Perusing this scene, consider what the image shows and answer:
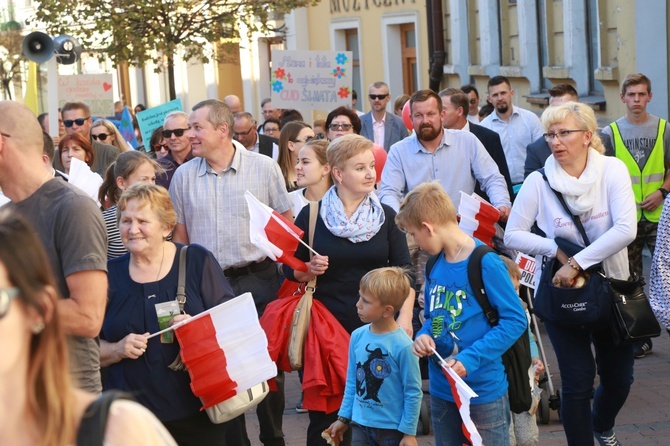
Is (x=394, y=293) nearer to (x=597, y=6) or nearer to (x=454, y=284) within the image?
(x=454, y=284)

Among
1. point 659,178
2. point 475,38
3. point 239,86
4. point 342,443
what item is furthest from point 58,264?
point 239,86

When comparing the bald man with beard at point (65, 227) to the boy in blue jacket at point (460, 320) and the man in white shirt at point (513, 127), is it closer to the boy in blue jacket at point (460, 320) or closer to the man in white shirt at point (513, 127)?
the boy in blue jacket at point (460, 320)

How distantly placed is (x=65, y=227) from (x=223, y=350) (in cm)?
118

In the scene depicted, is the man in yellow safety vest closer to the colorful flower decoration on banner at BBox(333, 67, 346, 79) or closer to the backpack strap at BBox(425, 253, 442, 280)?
the backpack strap at BBox(425, 253, 442, 280)

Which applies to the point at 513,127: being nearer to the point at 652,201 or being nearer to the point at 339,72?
the point at 652,201

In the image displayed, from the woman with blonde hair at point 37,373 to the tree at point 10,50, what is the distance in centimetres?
3984

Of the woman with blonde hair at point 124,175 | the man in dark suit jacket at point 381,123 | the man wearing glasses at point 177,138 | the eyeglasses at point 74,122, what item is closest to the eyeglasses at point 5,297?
the woman with blonde hair at point 124,175

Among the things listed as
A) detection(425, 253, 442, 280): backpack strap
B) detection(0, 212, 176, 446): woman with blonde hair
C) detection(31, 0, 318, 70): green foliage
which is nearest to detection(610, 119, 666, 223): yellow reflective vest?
detection(425, 253, 442, 280): backpack strap

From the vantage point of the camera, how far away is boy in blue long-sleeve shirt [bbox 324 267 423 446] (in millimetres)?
5238

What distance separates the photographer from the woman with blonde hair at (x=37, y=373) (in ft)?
6.63

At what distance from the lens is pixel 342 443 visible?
615 cm

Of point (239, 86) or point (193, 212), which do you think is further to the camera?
point (239, 86)

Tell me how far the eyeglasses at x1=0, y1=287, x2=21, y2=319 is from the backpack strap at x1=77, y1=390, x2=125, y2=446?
10.5 inches

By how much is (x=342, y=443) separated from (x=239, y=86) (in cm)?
3143
